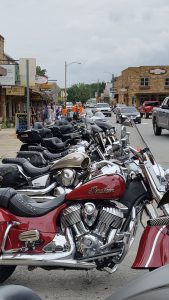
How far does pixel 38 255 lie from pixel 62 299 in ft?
1.52

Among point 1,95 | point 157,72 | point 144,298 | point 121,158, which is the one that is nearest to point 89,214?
point 121,158

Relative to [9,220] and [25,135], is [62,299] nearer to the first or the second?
[9,220]

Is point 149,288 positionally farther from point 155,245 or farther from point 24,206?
point 24,206

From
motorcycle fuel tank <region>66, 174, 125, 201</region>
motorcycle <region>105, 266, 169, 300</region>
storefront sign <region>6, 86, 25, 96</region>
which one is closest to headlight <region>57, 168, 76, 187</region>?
motorcycle fuel tank <region>66, 174, 125, 201</region>

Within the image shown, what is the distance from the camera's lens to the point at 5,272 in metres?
4.64

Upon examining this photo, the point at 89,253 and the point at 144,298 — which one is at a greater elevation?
the point at 144,298

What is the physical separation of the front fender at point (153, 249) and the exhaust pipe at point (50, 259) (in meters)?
0.57

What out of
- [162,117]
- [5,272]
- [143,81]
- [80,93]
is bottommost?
[80,93]

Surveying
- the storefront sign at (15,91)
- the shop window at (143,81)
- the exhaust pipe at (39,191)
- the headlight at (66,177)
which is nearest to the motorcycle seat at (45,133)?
the exhaust pipe at (39,191)

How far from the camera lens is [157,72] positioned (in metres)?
80.9

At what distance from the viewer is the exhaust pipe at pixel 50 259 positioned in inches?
167

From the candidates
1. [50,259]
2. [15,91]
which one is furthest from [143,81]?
[50,259]

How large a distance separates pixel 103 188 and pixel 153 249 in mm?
698

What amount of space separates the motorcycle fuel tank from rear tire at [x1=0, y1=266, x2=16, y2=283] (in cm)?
98
